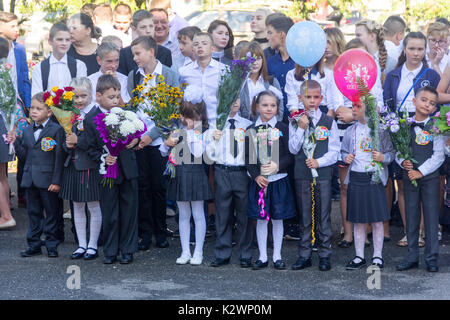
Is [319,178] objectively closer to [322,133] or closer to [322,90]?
[322,133]

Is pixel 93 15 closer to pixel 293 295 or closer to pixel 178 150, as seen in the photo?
pixel 178 150

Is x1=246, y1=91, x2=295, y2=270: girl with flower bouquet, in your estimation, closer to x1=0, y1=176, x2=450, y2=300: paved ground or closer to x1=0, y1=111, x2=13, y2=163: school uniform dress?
x1=0, y1=176, x2=450, y2=300: paved ground

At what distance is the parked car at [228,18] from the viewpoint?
17859 millimetres

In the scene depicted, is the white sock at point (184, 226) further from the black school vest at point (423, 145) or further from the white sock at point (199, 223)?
the black school vest at point (423, 145)

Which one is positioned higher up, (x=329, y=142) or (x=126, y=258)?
(x=329, y=142)

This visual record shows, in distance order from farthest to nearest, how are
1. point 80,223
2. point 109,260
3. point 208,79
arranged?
point 208,79 → point 80,223 → point 109,260

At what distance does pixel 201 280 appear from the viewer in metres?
6.65

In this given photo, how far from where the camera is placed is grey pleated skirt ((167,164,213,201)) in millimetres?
7227

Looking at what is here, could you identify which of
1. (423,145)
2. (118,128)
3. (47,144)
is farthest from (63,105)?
(423,145)

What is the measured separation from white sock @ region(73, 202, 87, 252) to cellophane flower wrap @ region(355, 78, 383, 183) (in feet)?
9.22

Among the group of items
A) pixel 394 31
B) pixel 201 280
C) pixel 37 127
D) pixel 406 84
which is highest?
pixel 394 31

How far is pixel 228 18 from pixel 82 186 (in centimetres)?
1150

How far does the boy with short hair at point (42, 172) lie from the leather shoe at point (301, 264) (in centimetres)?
235

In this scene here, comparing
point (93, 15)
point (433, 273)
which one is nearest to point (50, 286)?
point (433, 273)
